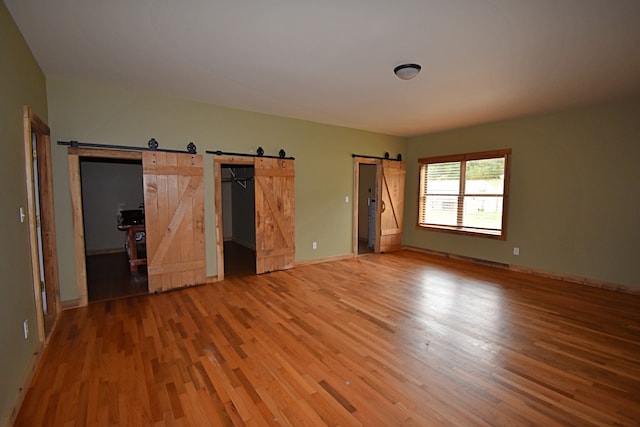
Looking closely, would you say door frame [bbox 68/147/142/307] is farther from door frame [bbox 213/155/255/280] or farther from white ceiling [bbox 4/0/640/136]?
door frame [bbox 213/155/255/280]

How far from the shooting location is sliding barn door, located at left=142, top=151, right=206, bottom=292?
4008 millimetres

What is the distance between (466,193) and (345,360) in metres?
4.75

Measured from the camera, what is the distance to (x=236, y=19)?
2.23m

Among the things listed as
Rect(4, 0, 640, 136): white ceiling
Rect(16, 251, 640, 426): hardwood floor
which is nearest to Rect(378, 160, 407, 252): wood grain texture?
Rect(4, 0, 640, 136): white ceiling

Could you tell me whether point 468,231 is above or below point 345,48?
below

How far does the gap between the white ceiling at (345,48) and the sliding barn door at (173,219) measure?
99cm

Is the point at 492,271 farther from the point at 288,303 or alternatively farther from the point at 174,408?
the point at 174,408

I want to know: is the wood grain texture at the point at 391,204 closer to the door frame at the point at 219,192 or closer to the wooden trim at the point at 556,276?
the wooden trim at the point at 556,276

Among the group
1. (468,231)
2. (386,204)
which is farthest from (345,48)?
(468,231)

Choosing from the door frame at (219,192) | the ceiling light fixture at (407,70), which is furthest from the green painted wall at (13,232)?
the ceiling light fixture at (407,70)

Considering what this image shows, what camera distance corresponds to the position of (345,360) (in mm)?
2455

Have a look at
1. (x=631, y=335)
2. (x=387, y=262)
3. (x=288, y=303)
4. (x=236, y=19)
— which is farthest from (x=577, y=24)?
(x=387, y=262)

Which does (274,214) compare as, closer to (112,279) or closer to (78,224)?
(78,224)

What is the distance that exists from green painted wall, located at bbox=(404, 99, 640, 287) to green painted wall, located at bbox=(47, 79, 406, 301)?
2.57 meters
